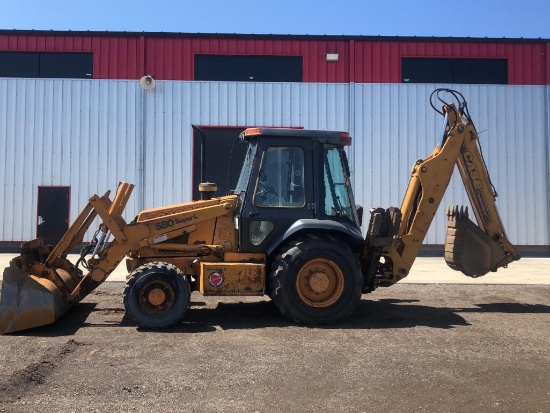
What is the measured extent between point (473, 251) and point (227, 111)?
1107 centimetres

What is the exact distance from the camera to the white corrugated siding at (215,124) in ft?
56.9

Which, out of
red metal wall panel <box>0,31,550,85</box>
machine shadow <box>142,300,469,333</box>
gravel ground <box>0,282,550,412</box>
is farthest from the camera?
red metal wall panel <box>0,31,550,85</box>

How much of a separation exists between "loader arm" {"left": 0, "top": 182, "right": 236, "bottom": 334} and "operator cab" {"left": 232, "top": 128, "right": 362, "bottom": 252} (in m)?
0.43

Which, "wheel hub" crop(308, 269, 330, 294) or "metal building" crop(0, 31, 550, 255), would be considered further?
"metal building" crop(0, 31, 550, 255)

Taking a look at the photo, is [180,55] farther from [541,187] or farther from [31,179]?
[541,187]

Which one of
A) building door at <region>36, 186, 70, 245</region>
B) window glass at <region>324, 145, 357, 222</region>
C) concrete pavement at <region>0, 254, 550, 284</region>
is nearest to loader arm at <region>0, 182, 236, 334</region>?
window glass at <region>324, 145, 357, 222</region>

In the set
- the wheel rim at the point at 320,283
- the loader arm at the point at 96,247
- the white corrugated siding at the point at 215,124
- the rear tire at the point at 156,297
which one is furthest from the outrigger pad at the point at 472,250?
the white corrugated siding at the point at 215,124

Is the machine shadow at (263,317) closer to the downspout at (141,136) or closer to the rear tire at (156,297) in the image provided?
the rear tire at (156,297)

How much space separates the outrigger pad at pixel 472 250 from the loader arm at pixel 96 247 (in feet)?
11.6

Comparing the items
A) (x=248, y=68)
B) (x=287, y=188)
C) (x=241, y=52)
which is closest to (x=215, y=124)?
(x=248, y=68)

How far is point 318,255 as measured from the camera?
691 centimetres

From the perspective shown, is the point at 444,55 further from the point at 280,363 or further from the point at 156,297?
the point at 280,363

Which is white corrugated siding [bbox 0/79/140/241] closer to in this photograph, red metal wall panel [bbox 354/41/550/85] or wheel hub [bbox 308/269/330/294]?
red metal wall panel [bbox 354/41/550/85]

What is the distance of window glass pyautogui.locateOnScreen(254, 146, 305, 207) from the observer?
720 centimetres
